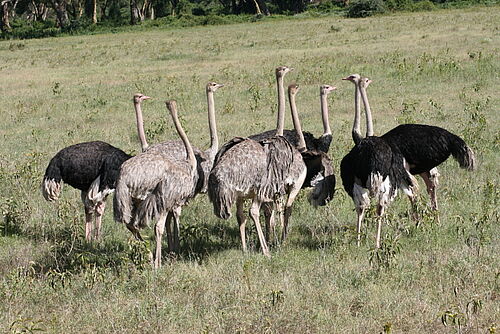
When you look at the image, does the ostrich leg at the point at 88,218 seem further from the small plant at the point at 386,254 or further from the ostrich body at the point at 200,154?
the small plant at the point at 386,254

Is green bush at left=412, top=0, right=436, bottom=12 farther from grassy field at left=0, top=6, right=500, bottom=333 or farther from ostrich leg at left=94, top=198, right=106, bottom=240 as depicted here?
ostrich leg at left=94, top=198, right=106, bottom=240

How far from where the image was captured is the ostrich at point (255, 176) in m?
7.14

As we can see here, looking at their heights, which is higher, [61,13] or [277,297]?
[61,13]

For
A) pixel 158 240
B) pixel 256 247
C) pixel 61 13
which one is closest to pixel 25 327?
pixel 158 240

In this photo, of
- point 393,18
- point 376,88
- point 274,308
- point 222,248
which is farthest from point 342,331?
point 393,18

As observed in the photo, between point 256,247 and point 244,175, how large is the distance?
1.08 metres

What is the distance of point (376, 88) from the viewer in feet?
55.2

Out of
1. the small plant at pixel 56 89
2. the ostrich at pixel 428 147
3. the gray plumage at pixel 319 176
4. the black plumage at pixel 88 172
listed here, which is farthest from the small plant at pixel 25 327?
the small plant at pixel 56 89

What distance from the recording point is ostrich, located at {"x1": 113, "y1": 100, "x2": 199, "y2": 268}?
275 inches

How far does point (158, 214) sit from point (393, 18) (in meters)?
32.4

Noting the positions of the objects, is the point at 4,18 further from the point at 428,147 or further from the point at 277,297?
the point at 277,297

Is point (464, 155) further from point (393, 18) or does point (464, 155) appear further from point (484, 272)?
point (393, 18)

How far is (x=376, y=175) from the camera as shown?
24.3ft

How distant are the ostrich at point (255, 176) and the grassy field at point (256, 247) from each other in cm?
47
